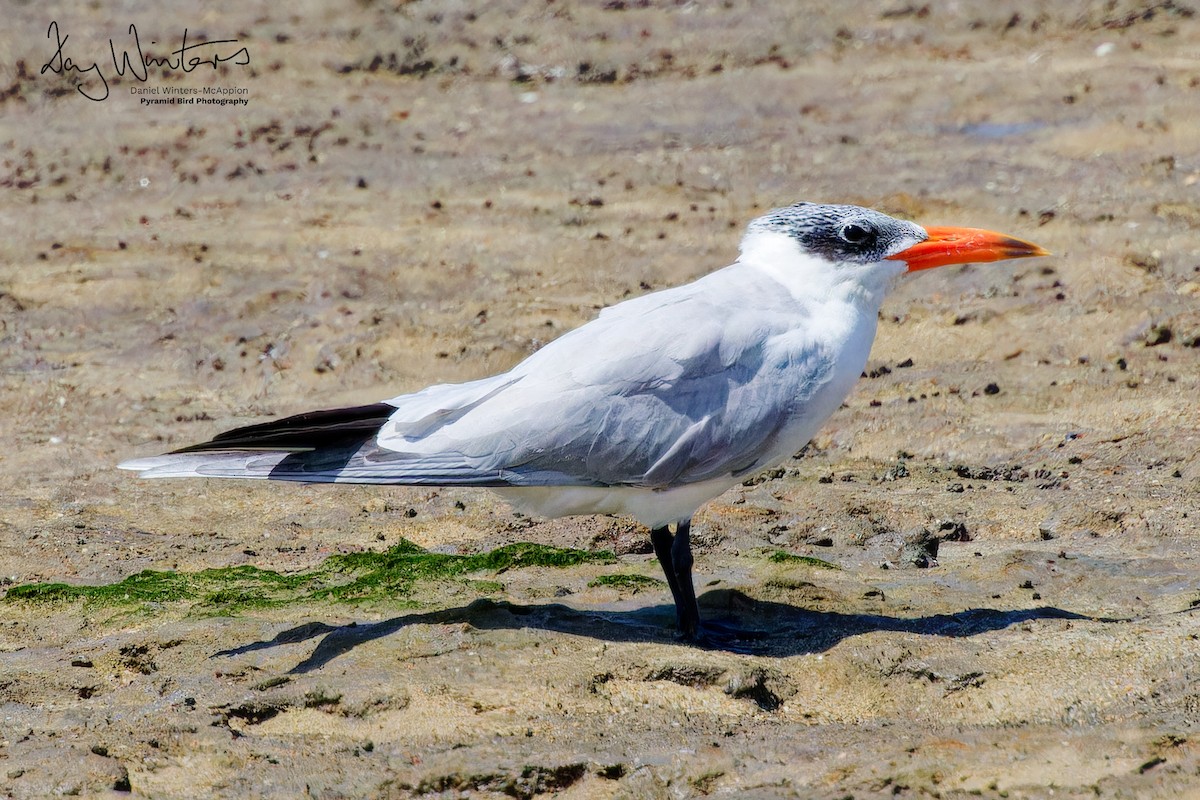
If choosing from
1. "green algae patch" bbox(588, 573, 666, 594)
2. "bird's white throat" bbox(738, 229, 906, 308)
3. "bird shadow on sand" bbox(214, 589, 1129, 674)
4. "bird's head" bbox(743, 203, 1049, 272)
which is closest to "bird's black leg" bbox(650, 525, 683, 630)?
"bird shadow on sand" bbox(214, 589, 1129, 674)

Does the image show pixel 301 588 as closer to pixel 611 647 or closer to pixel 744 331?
pixel 611 647

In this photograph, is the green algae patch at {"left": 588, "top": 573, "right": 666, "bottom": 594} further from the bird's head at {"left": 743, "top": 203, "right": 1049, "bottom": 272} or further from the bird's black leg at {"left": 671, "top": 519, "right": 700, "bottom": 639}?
the bird's head at {"left": 743, "top": 203, "right": 1049, "bottom": 272}

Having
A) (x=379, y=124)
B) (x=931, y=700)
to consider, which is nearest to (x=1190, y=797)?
(x=931, y=700)

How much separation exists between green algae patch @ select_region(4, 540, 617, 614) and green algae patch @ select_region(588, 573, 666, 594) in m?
0.27

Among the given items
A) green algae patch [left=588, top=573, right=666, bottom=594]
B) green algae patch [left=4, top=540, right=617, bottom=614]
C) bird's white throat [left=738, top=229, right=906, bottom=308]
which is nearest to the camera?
bird's white throat [left=738, top=229, right=906, bottom=308]

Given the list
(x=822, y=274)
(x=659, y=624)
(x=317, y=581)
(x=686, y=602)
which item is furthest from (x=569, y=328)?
(x=686, y=602)

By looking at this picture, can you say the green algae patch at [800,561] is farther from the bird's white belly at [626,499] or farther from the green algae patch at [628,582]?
the bird's white belly at [626,499]

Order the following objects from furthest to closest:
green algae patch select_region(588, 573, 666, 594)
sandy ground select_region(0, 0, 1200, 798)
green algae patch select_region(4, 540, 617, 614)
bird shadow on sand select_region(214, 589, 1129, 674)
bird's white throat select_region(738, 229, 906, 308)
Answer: green algae patch select_region(588, 573, 666, 594) → green algae patch select_region(4, 540, 617, 614) → bird's white throat select_region(738, 229, 906, 308) → bird shadow on sand select_region(214, 589, 1129, 674) → sandy ground select_region(0, 0, 1200, 798)

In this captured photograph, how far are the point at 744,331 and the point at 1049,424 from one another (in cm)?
305

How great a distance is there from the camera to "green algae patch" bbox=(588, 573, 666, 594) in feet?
18.3

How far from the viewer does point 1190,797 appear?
3.45 meters

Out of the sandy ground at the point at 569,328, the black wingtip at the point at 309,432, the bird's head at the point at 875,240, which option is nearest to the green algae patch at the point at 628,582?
the sandy ground at the point at 569,328

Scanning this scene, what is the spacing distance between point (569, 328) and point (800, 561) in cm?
358

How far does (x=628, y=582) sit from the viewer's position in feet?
18.4
